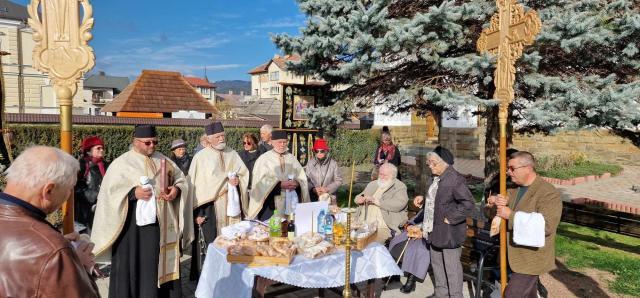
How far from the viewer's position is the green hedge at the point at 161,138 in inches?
583

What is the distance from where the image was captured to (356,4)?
6.91 metres

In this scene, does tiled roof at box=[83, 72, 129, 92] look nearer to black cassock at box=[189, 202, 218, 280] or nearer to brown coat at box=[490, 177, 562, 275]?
black cassock at box=[189, 202, 218, 280]

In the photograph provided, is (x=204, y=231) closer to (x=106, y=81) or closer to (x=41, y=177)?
(x=41, y=177)

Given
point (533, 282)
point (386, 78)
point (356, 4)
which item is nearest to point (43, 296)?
point (533, 282)

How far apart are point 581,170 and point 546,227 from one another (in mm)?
13812

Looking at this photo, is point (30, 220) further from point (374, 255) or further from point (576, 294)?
point (576, 294)

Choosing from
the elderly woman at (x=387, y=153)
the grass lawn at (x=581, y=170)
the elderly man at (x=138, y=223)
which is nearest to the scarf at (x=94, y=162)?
the elderly man at (x=138, y=223)

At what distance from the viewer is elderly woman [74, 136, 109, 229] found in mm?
6402

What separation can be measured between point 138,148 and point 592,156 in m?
18.6

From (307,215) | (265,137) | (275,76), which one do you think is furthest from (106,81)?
(307,215)

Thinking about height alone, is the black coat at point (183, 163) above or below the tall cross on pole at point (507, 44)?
below

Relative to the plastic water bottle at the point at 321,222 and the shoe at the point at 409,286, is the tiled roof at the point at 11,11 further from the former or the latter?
the shoe at the point at 409,286

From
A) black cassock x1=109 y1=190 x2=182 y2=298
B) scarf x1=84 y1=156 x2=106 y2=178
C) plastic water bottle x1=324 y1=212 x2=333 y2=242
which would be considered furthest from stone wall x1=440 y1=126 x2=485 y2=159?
black cassock x1=109 y1=190 x2=182 y2=298

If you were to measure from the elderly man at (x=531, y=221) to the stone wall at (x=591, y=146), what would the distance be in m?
14.1
